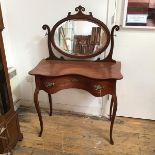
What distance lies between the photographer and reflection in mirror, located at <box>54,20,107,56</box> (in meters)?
1.93

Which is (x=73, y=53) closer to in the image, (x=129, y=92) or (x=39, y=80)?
(x=39, y=80)

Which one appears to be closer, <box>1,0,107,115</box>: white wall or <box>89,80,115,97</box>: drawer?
<box>89,80,115,97</box>: drawer

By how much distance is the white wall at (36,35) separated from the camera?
76.7 inches

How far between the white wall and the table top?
310 mm

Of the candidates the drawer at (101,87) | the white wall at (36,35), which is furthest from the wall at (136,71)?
the drawer at (101,87)

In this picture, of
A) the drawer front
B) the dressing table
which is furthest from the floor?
the drawer front

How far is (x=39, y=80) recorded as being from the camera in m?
1.74

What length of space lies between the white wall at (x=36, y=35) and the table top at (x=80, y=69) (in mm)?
310

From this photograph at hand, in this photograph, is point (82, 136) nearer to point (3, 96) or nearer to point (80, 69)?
point (80, 69)

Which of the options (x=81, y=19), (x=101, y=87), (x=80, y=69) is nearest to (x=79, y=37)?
(x=81, y=19)

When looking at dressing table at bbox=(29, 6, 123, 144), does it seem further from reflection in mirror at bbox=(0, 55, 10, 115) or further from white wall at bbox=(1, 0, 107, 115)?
reflection in mirror at bbox=(0, 55, 10, 115)

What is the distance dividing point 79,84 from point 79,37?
0.51 meters

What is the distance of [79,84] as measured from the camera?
1.75 metres

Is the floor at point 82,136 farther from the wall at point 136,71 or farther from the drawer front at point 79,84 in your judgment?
the drawer front at point 79,84
